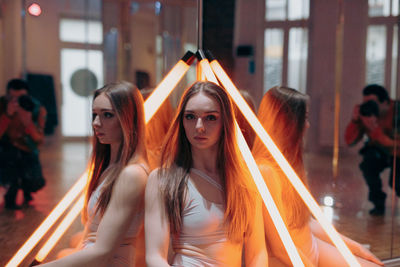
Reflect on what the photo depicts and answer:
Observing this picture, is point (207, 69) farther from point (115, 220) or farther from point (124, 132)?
point (115, 220)

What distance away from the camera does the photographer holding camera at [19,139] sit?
2463mm

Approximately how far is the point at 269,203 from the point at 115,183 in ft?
2.10

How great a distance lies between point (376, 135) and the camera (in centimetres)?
315

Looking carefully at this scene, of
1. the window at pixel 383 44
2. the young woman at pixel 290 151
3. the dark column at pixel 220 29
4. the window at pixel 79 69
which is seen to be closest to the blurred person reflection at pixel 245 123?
the young woman at pixel 290 151

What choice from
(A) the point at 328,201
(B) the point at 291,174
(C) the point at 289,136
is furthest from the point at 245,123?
(A) the point at 328,201

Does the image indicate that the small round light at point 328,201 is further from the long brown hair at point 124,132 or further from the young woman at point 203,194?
the long brown hair at point 124,132

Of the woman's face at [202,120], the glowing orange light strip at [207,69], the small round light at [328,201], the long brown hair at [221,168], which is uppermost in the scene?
the glowing orange light strip at [207,69]

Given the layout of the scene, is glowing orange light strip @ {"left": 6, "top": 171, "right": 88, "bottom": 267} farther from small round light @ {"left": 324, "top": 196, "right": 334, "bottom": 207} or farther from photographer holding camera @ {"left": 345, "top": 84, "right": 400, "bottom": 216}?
photographer holding camera @ {"left": 345, "top": 84, "right": 400, "bottom": 216}

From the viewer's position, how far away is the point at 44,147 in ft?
8.77

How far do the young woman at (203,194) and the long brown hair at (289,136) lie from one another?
1.05ft

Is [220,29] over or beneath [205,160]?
over

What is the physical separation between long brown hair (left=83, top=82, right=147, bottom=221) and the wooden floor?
1.13 m

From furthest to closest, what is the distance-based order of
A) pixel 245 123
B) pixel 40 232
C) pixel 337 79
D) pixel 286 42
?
pixel 337 79
pixel 286 42
pixel 245 123
pixel 40 232

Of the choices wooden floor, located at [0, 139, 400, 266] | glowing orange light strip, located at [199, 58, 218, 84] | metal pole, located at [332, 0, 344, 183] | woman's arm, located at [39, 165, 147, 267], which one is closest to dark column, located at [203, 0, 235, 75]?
glowing orange light strip, located at [199, 58, 218, 84]
